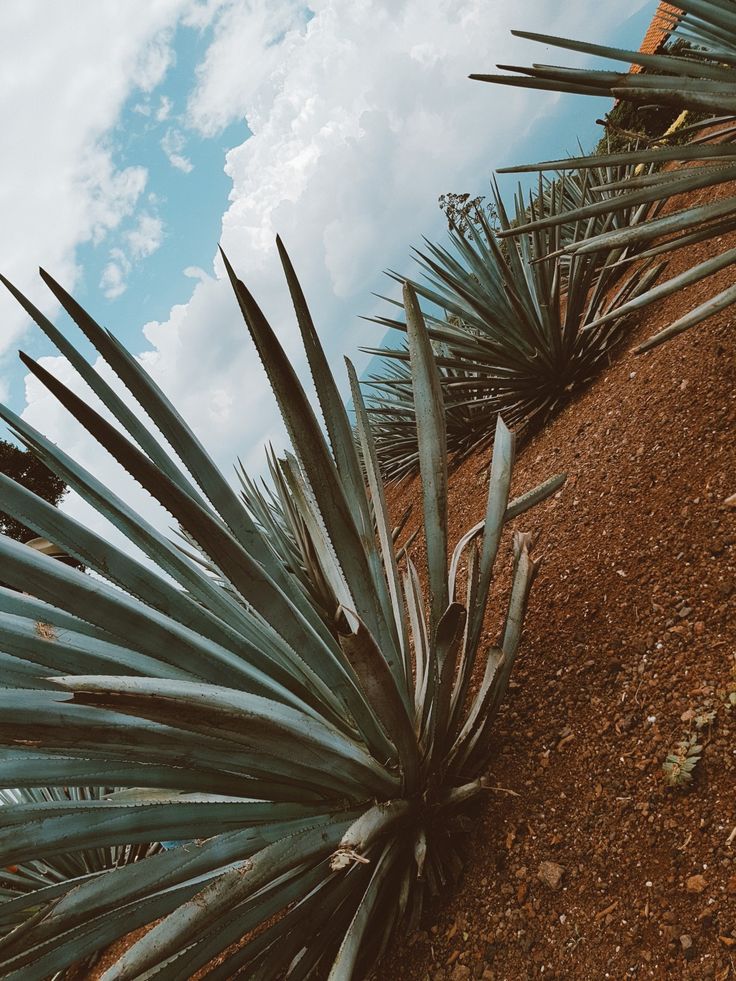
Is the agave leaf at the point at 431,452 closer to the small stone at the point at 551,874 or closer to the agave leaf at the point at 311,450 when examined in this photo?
the agave leaf at the point at 311,450

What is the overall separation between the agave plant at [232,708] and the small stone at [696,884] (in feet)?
1.30

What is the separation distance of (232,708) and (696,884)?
2.87ft

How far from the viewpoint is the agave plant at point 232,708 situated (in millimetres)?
1000

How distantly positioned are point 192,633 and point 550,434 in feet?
8.17

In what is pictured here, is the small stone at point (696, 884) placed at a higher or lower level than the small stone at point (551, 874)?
lower

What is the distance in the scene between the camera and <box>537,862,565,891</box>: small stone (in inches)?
51.1

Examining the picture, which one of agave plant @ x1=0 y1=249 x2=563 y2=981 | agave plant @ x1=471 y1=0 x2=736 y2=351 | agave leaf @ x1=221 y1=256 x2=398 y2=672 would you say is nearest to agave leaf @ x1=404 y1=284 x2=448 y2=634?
agave plant @ x1=0 y1=249 x2=563 y2=981

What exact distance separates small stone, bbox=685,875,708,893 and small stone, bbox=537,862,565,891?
0.75 ft

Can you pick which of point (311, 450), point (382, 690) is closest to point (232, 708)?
point (382, 690)

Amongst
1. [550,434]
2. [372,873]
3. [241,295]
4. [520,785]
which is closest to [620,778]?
[520,785]

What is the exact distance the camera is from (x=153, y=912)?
1196 millimetres

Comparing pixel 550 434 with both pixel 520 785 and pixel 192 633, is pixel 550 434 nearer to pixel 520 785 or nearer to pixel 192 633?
pixel 520 785

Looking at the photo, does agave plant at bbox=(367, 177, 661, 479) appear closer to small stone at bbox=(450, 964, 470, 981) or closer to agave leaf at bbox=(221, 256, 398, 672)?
agave leaf at bbox=(221, 256, 398, 672)

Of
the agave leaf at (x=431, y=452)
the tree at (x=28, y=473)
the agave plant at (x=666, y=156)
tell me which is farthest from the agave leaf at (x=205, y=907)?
the tree at (x=28, y=473)
